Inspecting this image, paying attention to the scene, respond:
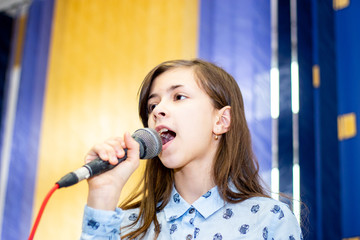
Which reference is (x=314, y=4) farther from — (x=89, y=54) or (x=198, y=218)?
(x=89, y=54)

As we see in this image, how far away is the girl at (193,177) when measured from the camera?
1.00m

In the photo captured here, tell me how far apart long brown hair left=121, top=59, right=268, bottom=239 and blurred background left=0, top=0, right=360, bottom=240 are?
1.18 feet

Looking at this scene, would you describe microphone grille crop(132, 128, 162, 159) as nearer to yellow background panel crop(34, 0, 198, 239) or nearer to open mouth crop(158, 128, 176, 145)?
open mouth crop(158, 128, 176, 145)

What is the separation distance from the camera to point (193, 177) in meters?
1.23

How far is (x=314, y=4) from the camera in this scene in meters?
1.72

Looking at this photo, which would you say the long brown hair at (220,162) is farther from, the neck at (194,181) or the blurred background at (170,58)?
the blurred background at (170,58)

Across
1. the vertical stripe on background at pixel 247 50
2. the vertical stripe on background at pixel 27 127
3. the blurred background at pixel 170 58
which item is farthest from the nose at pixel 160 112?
the vertical stripe on background at pixel 27 127

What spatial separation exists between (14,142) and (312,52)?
221 centimetres

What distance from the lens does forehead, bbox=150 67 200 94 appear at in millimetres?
1239

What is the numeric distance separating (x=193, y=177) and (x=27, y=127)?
6.98 ft

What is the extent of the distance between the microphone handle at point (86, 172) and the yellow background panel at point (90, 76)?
1418 mm

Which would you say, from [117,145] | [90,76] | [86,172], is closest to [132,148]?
[117,145]

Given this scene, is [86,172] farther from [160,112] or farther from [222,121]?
[222,121]

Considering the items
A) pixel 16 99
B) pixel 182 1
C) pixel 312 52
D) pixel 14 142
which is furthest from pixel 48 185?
pixel 312 52
